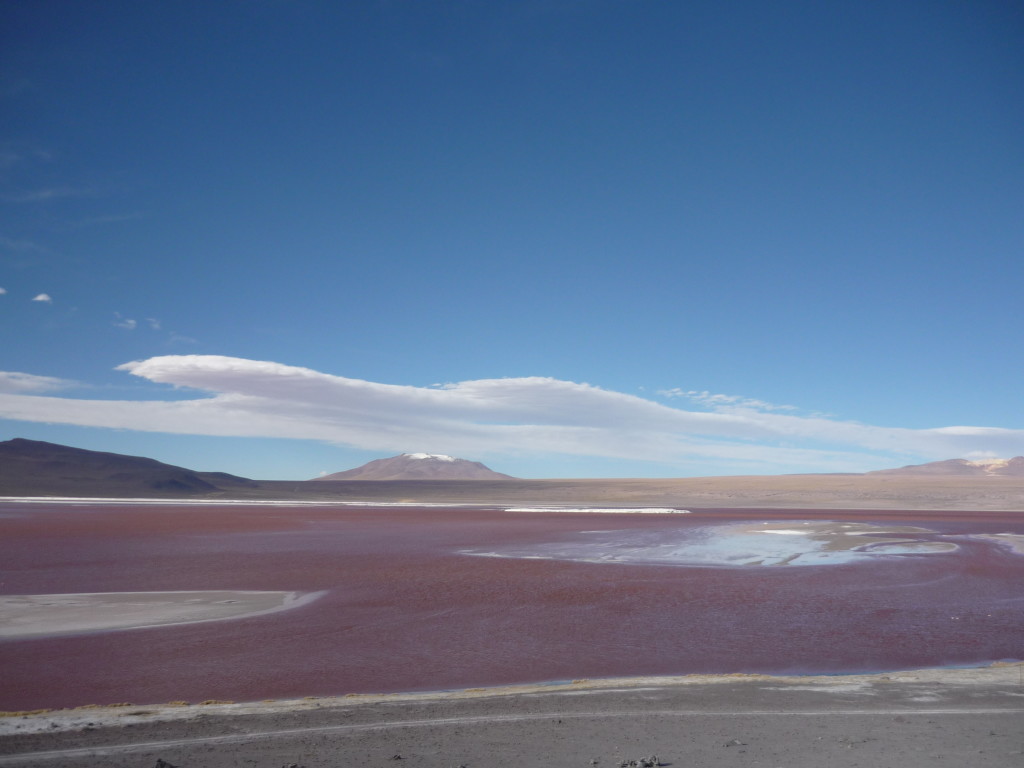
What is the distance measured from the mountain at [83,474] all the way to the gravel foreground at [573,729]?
103 meters

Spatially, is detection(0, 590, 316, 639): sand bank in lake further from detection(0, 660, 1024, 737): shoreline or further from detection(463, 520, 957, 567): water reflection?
detection(463, 520, 957, 567): water reflection

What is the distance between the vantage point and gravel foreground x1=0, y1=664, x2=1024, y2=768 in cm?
614

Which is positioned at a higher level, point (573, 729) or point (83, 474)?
point (83, 474)

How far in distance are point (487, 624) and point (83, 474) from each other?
121 metres

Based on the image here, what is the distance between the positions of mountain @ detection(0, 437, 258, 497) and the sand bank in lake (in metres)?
92.4

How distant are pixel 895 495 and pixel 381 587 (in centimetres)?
7283

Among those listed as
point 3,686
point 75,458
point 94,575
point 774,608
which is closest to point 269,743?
point 3,686

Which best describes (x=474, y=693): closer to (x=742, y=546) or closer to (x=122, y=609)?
(x=122, y=609)

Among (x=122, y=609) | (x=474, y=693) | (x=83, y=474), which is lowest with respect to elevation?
(x=122, y=609)

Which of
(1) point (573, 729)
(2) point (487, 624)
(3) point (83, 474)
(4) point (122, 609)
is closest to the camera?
(1) point (573, 729)

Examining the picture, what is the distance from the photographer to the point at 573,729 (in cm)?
697

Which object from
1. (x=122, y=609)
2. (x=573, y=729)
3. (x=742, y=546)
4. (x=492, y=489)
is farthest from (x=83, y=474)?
(x=573, y=729)

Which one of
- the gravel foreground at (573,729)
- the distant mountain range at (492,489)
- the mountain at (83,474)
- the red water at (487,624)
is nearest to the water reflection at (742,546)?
the red water at (487,624)

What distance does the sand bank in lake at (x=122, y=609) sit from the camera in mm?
12727
